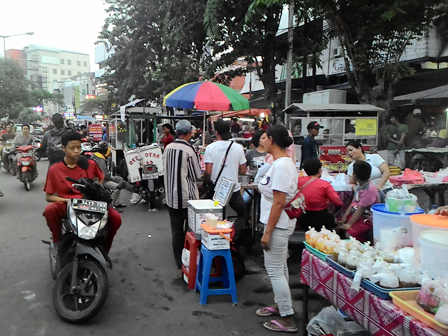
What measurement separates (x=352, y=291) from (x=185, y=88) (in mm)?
5737

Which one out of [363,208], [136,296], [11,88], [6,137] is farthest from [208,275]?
[11,88]

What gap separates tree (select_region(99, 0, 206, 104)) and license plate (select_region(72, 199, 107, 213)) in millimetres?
12459

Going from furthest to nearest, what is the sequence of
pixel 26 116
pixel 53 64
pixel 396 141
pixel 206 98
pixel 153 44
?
pixel 53 64 < pixel 26 116 < pixel 153 44 < pixel 396 141 < pixel 206 98

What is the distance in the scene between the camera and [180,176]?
4723 millimetres

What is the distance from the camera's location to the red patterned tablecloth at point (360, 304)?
217cm

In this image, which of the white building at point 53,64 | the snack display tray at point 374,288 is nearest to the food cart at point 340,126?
the snack display tray at point 374,288

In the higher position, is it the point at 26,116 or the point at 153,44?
the point at 153,44

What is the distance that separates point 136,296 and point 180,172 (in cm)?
149

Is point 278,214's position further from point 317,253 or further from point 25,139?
point 25,139

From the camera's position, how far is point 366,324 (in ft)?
8.14

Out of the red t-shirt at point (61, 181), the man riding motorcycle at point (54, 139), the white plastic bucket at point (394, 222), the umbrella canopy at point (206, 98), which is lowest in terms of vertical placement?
the white plastic bucket at point (394, 222)

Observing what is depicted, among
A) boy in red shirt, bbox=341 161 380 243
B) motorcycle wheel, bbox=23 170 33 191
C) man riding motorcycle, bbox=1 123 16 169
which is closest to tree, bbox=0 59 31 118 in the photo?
man riding motorcycle, bbox=1 123 16 169

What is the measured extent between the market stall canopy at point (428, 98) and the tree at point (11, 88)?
136 feet

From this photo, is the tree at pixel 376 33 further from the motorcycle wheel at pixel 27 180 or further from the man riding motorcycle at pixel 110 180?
the motorcycle wheel at pixel 27 180
